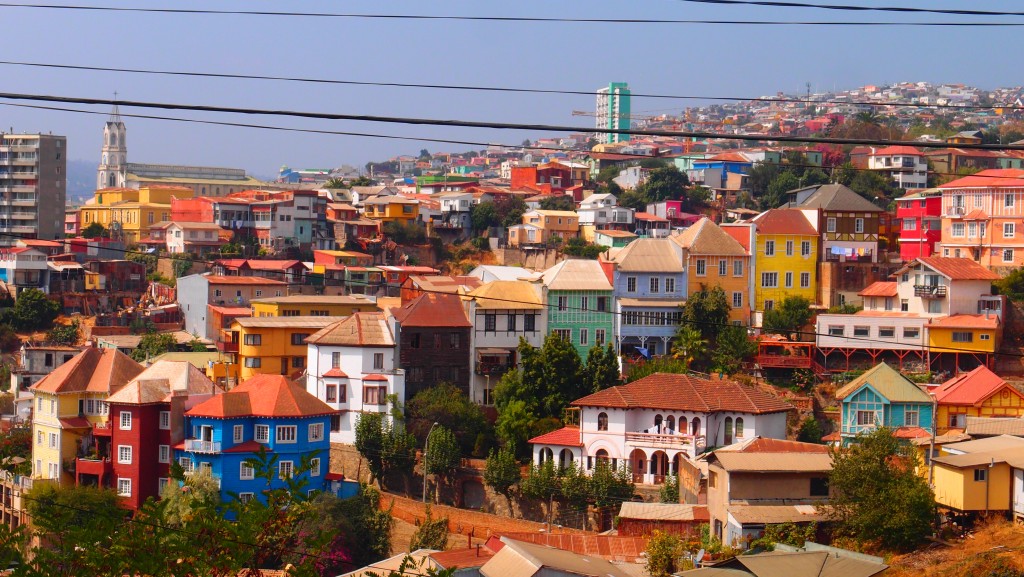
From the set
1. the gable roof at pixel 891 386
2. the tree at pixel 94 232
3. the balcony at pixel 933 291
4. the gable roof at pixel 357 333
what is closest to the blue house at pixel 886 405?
the gable roof at pixel 891 386

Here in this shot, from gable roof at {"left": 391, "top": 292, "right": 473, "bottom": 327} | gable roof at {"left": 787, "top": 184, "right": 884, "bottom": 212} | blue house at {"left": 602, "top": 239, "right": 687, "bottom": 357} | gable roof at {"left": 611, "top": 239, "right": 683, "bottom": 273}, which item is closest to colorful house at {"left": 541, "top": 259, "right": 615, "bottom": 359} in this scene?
blue house at {"left": 602, "top": 239, "right": 687, "bottom": 357}

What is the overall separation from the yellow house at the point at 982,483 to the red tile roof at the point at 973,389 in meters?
6.71

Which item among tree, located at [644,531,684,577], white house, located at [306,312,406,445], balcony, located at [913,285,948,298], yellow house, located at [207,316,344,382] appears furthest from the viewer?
yellow house, located at [207,316,344,382]

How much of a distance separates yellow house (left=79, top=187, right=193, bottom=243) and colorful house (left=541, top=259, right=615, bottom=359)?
107 ft

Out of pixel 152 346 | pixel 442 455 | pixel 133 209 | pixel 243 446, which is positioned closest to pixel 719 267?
pixel 442 455

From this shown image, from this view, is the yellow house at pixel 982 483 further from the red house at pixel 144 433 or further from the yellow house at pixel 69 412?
the yellow house at pixel 69 412

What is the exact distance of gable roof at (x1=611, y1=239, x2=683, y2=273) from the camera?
132 ft

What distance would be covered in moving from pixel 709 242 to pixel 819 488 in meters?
14.8

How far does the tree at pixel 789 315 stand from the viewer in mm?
39188

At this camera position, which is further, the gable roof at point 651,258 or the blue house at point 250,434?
the gable roof at point 651,258

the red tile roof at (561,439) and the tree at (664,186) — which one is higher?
the tree at (664,186)

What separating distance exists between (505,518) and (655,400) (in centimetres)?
460

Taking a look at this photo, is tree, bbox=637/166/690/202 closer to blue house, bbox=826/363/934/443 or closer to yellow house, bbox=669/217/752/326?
yellow house, bbox=669/217/752/326

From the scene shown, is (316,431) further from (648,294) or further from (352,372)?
(648,294)
